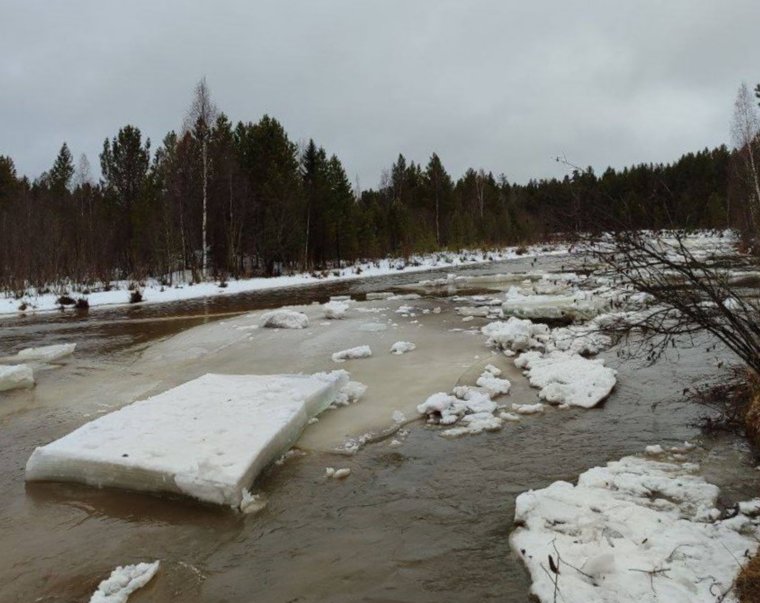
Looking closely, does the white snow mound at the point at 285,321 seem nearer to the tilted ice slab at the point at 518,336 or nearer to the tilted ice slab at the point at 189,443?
the tilted ice slab at the point at 518,336

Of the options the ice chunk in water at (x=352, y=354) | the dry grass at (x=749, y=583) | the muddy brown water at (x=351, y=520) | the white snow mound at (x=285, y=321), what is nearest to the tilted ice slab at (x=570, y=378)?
the muddy brown water at (x=351, y=520)

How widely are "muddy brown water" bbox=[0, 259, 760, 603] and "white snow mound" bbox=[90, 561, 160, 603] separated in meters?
0.06

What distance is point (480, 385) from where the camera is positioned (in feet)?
21.7

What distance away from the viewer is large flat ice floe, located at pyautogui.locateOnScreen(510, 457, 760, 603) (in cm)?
269

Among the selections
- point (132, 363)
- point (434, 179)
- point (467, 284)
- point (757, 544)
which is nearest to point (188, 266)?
point (467, 284)

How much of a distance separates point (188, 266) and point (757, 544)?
34.2m

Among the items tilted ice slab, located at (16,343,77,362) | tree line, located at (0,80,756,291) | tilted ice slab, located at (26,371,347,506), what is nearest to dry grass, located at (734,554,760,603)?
tilted ice slab, located at (26,371,347,506)

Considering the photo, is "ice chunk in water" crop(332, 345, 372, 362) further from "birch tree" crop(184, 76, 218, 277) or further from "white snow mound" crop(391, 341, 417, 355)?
"birch tree" crop(184, 76, 218, 277)

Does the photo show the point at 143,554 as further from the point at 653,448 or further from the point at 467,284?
the point at 467,284

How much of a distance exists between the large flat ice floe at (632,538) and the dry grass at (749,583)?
0.07 metres

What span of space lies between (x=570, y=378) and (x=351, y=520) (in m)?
4.01

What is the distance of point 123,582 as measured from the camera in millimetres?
2982

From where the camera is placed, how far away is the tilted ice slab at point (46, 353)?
9.66 meters

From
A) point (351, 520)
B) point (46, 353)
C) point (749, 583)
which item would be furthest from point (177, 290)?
point (749, 583)
